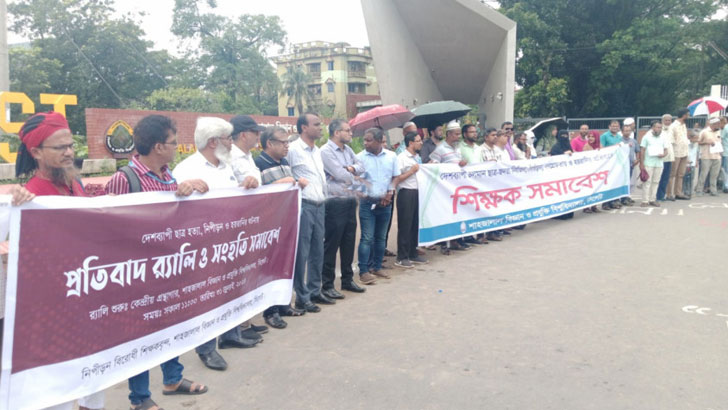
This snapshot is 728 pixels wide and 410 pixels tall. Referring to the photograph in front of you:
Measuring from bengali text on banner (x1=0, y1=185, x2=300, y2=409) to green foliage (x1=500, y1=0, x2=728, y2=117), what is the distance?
29.3 metres

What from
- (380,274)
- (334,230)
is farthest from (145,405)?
(380,274)

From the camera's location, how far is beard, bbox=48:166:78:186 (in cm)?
269

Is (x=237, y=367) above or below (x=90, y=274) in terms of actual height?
below

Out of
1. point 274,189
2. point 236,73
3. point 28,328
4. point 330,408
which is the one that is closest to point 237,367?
point 330,408

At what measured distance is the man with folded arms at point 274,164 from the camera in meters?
4.84

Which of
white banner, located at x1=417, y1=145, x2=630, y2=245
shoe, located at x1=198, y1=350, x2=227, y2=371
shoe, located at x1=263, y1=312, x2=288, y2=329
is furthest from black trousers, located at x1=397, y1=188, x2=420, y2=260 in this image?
shoe, located at x1=198, y1=350, x2=227, y2=371

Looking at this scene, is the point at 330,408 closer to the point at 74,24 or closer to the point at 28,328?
the point at 28,328

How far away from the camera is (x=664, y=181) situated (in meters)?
12.3

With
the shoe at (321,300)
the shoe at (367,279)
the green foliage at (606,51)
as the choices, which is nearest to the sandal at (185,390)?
the shoe at (321,300)

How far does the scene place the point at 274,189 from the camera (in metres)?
4.44

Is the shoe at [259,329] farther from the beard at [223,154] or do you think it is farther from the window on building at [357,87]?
the window on building at [357,87]

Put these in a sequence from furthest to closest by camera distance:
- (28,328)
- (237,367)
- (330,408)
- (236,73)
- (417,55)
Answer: (236,73)
(417,55)
(237,367)
(330,408)
(28,328)

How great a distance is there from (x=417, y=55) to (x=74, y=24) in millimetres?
39818

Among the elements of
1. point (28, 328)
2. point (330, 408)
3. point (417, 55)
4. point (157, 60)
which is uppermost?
point (157, 60)
